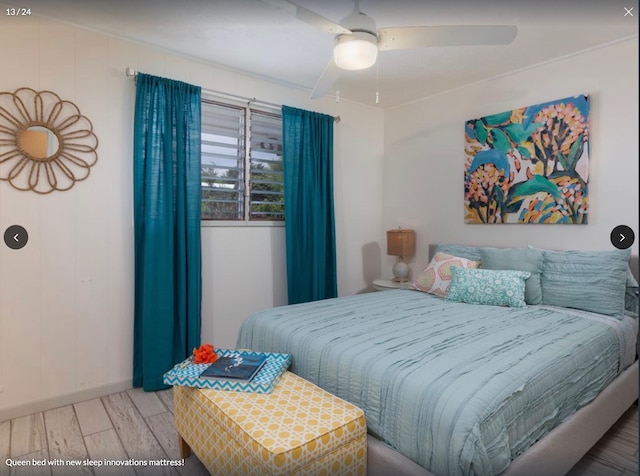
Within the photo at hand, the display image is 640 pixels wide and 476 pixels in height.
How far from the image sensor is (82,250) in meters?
2.50

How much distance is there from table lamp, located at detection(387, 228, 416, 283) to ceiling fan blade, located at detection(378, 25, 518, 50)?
2.01 metres

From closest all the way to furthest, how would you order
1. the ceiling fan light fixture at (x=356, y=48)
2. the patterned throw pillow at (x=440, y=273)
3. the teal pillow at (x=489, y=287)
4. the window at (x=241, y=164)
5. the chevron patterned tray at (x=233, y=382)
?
the chevron patterned tray at (x=233, y=382)
the ceiling fan light fixture at (x=356, y=48)
the teal pillow at (x=489, y=287)
the patterned throw pillow at (x=440, y=273)
the window at (x=241, y=164)

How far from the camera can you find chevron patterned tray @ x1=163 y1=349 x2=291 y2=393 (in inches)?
64.0

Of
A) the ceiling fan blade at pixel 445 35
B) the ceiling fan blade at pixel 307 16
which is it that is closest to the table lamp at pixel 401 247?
the ceiling fan blade at pixel 445 35

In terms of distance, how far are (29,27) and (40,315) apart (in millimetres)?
1733

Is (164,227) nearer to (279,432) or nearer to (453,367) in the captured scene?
(279,432)

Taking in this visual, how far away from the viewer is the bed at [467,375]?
132 cm

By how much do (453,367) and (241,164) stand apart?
2363mm

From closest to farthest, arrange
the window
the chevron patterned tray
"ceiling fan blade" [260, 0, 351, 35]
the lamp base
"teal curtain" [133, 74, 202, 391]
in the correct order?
"ceiling fan blade" [260, 0, 351, 35] → the chevron patterned tray → "teal curtain" [133, 74, 202, 391] → the window → the lamp base

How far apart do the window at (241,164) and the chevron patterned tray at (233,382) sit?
1512 mm

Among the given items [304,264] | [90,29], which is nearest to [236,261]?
[304,264]

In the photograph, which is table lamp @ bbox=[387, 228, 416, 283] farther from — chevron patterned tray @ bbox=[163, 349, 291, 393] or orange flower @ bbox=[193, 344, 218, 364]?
orange flower @ bbox=[193, 344, 218, 364]

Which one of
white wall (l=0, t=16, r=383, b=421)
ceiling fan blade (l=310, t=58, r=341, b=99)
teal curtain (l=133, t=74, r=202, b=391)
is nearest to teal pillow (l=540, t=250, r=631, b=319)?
ceiling fan blade (l=310, t=58, r=341, b=99)

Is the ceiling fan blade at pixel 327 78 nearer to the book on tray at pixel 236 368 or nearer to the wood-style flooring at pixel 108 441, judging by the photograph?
the book on tray at pixel 236 368
